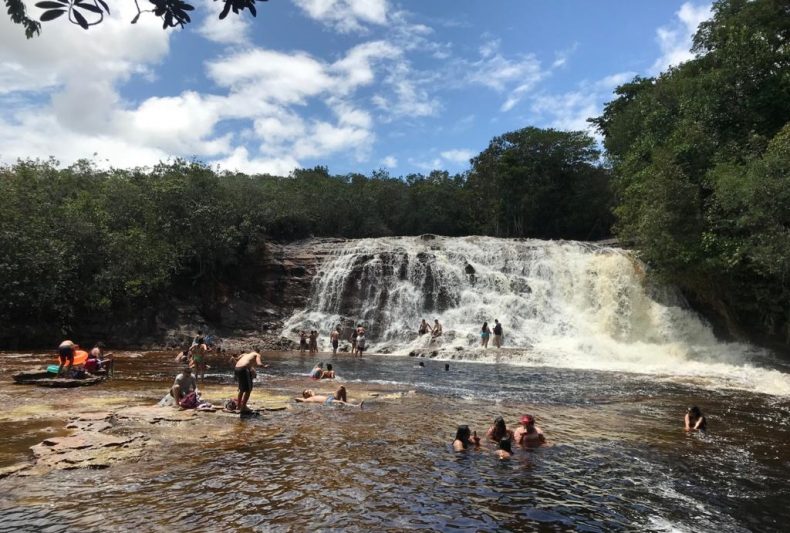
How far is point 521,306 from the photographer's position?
26641 millimetres

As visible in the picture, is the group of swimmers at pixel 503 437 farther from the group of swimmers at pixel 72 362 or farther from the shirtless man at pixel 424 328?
the shirtless man at pixel 424 328

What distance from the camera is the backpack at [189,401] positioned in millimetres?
10336

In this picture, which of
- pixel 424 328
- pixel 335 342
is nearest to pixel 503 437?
pixel 335 342

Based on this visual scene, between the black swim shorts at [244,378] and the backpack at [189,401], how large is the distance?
114 cm

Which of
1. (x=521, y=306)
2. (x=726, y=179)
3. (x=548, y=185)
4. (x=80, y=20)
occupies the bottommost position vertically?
(x=521, y=306)

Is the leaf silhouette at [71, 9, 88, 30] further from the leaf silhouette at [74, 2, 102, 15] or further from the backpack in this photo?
the backpack

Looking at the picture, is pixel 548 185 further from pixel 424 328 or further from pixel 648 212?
pixel 424 328

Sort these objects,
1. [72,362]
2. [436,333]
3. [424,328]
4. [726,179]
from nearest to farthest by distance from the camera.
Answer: [72,362]
[726,179]
[436,333]
[424,328]

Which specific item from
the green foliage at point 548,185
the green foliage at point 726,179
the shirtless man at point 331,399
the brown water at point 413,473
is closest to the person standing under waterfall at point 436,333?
the green foliage at point 726,179

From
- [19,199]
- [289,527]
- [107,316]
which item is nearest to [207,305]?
[107,316]

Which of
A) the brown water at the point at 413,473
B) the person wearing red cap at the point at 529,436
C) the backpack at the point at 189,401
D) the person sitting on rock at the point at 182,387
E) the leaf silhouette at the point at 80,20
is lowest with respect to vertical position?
the brown water at the point at 413,473

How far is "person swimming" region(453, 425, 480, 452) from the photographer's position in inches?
327

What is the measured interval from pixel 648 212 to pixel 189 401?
2129cm

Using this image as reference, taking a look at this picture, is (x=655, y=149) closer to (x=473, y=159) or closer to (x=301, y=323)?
(x=301, y=323)
